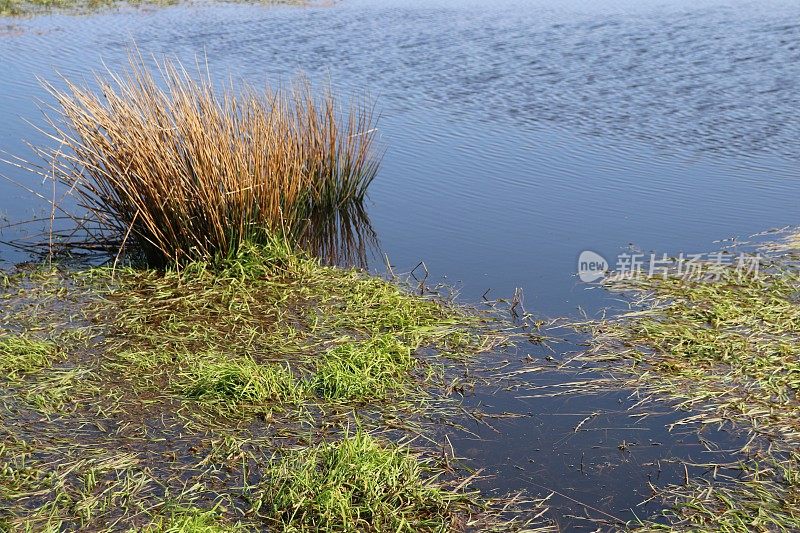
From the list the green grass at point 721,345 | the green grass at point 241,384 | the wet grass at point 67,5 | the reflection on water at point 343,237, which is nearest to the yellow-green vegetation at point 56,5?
the wet grass at point 67,5

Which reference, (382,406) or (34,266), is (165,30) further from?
(382,406)

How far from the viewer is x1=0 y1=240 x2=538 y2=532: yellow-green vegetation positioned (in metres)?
3.51

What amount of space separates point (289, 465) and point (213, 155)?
255 centimetres

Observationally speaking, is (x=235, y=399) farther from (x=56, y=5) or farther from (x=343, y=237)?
(x=56, y=5)

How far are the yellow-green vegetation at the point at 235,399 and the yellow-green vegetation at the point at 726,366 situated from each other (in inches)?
28.8

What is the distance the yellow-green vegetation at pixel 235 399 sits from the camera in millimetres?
3508

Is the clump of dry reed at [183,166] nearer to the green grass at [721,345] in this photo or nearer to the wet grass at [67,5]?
the green grass at [721,345]

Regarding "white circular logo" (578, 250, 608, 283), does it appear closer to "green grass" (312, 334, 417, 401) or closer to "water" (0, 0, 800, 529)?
"water" (0, 0, 800, 529)

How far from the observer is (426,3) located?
17859 millimetres

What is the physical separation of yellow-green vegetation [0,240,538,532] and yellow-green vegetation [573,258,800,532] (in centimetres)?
73

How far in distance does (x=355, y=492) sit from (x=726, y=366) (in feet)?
7.12

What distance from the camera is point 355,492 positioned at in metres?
3.57

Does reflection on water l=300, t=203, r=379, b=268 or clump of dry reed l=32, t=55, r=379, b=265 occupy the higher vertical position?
clump of dry reed l=32, t=55, r=379, b=265

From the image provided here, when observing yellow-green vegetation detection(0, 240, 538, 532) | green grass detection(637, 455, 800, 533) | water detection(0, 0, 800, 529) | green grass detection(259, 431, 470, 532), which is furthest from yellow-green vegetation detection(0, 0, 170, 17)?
green grass detection(637, 455, 800, 533)
